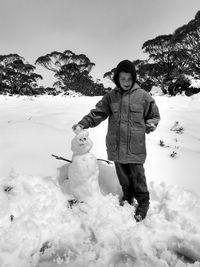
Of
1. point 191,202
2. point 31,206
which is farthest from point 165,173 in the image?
point 31,206

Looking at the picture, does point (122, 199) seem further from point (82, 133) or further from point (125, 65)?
point (125, 65)

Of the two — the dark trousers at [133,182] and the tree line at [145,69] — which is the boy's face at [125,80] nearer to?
the dark trousers at [133,182]

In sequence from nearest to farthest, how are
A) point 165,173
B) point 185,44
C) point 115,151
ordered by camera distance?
point 115,151
point 165,173
point 185,44

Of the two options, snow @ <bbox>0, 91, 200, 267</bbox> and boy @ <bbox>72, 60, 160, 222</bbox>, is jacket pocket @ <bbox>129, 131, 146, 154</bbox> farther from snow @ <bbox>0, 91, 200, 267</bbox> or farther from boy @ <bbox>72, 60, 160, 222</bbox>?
snow @ <bbox>0, 91, 200, 267</bbox>

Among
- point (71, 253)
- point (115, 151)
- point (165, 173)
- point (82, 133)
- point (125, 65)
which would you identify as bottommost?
point (71, 253)

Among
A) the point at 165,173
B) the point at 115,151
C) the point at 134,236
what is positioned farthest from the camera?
the point at 165,173

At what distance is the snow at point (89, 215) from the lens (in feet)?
5.80

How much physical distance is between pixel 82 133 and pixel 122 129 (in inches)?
15.5

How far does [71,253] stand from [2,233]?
0.58 metres

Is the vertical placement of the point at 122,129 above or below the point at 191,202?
above

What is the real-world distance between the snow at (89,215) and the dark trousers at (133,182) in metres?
0.15

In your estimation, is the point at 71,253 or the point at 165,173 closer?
the point at 71,253

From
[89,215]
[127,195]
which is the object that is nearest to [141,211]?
[127,195]

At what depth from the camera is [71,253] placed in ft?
5.91
